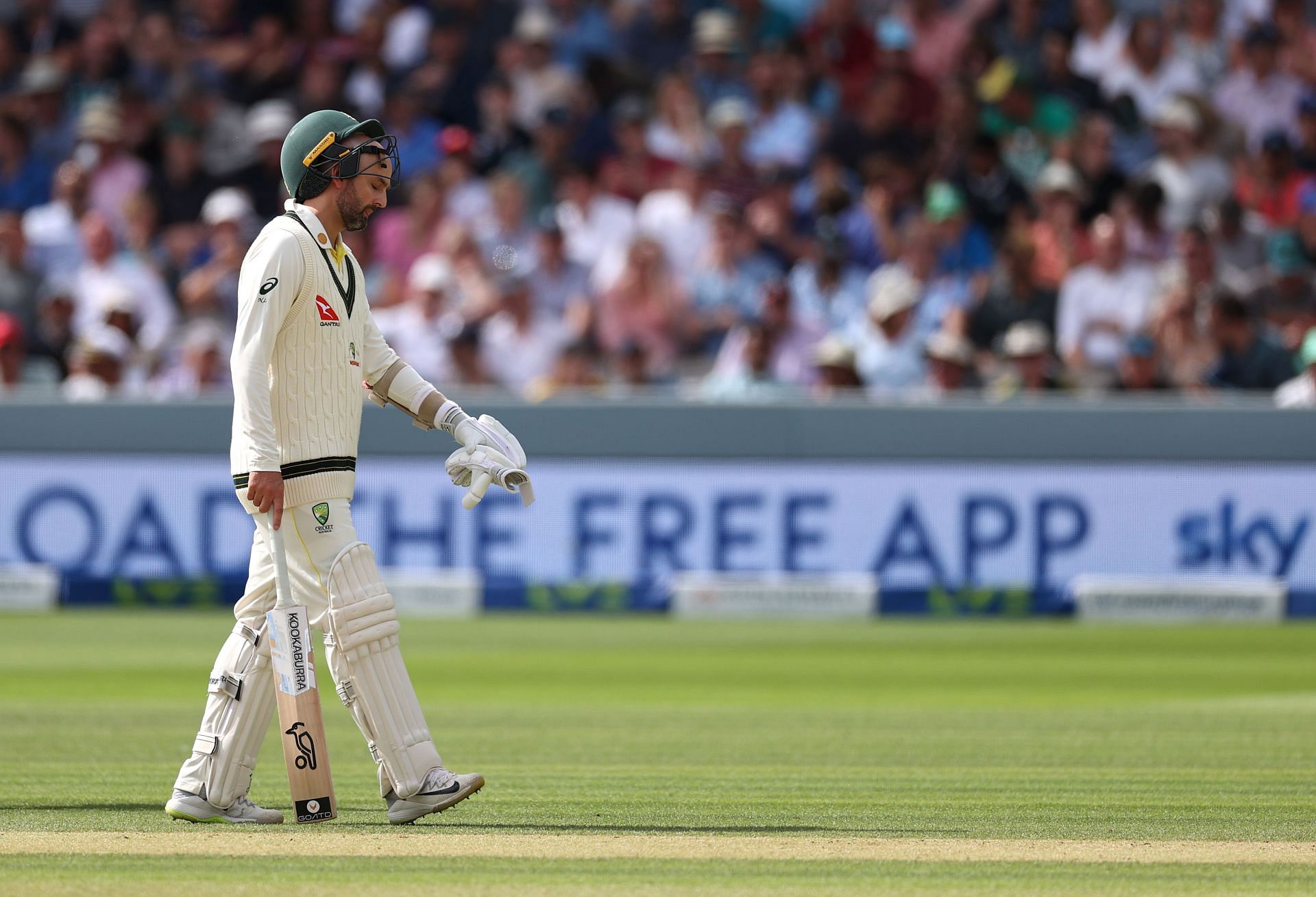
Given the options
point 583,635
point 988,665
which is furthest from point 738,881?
point 583,635

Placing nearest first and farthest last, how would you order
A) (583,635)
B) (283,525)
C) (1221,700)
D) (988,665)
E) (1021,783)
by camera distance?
(283,525) < (1021,783) < (1221,700) < (988,665) < (583,635)

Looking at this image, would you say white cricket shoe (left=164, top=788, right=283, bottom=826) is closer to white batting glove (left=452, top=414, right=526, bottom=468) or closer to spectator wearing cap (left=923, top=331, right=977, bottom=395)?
white batting glove (left=452, top=414, right=526, bottom=468)

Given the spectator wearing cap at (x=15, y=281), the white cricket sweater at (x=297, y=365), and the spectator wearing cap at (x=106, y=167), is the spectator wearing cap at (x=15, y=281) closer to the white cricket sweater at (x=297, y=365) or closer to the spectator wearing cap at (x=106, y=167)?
the spectator wearing cap at (x=106, y=167)

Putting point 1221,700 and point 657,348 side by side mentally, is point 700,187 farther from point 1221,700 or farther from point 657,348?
point 1221,700

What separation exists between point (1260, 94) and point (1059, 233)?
8.64 ft

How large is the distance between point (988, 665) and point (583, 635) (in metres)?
2.73

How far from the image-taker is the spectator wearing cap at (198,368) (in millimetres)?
14664

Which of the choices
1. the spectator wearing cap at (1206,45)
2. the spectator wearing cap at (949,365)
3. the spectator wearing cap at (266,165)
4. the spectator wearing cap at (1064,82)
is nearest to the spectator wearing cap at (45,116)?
the spectator wearing cap at (266,165)

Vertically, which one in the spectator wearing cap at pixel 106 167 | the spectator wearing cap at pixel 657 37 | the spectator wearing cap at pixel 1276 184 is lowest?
the spectator wearing cap at pixel 1276 184

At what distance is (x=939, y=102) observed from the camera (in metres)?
16.7

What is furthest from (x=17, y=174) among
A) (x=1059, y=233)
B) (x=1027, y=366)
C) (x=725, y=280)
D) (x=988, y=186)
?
(x=1027, y=366)

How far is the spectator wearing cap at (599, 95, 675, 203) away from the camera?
16250 millimetres

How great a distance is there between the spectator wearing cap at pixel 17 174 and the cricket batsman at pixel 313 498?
11.8 meters

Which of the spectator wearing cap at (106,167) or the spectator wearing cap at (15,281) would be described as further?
the spectator wearing cap at (106,167)
